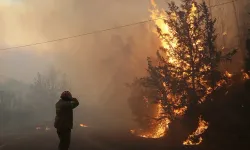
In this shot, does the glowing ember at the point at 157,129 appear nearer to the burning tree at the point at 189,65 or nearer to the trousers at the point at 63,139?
the burning tree at the point at 189,65

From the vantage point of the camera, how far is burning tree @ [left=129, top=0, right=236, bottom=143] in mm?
27266

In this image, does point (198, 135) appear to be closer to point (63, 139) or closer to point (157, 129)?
point (157, 129)

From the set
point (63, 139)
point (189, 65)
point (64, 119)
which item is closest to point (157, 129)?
point (189, 65)

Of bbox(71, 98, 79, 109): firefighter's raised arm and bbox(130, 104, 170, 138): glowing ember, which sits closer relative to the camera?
bbox(71, 98, 79, 109): firefighter's raised arm

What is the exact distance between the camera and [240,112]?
2273 centimetres

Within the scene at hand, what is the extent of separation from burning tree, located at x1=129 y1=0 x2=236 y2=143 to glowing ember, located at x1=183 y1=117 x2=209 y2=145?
4.62 feet

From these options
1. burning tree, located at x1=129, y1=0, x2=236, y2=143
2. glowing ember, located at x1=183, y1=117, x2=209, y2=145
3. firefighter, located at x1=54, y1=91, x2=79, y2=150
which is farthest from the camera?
burning tree, located at x1=129, y1=0, x2=236, y2=143

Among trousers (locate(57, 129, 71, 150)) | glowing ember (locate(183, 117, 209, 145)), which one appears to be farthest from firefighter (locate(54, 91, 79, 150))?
glowing ember (locate(183, 117, 209, 145))

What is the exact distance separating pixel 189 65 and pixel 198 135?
858 cm

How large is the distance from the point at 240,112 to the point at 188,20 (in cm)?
1219

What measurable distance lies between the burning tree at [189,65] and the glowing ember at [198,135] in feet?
4.62

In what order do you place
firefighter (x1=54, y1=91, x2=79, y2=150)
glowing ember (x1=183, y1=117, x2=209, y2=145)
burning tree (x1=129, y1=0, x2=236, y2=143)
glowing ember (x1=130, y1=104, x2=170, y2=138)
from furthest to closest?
glowing ember (x1=130, y1=104, x2=170, y2=138), burning tree (x1=129, y1=0, x2=236, y2=143), glowing ember (x1=183, y1=117, x2=209, y2=145), firefighter (x1=54, y1=91, x2=79, y2=150)

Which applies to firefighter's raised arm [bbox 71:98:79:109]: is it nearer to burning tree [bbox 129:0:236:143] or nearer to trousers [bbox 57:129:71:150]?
trousers [bbox 57:129:71:150]

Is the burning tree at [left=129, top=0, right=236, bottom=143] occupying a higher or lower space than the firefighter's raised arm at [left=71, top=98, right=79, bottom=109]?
higher
